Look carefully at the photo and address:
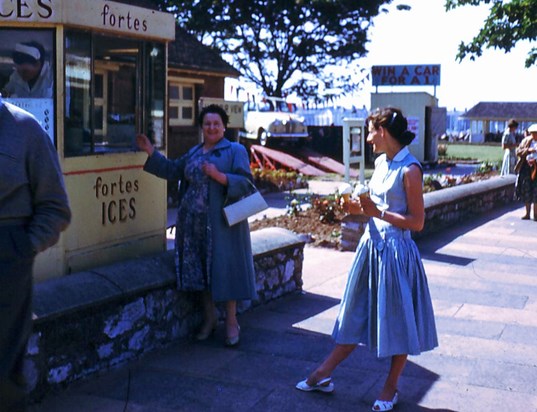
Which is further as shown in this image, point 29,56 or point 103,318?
point 29,56

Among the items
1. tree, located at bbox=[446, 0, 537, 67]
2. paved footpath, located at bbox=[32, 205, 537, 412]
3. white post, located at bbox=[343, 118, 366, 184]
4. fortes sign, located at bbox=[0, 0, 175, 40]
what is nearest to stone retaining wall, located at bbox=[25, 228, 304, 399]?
paved footpath, located at bbox=[32, 205, 537, 412]

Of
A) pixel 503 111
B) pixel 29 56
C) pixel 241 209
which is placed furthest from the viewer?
pixel 503 111

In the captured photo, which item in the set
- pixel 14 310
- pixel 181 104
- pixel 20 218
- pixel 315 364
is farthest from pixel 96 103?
pixel 181 104

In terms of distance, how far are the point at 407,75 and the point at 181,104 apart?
1509 cm

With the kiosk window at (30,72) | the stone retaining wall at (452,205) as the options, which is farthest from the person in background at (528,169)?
the kiosk window at (30,72)

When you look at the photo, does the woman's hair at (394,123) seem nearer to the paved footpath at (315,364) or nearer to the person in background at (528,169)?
the paved footpath at (315,364)

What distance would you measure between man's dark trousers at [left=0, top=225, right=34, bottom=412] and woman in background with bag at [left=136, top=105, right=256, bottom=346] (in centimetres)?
249

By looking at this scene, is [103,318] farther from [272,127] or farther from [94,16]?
[272,127]

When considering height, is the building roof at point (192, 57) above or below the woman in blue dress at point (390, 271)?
above

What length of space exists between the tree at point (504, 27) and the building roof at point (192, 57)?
228 inches

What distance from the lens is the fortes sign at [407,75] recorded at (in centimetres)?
3300

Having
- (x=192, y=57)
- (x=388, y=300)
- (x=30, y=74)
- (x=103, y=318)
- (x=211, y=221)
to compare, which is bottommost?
(x=103, y=318)

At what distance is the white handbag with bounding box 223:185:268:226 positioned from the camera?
19.5 ft

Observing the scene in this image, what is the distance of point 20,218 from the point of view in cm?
354
